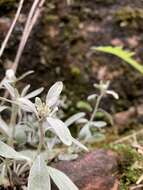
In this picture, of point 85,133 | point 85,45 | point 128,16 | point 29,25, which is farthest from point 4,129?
point 128,16

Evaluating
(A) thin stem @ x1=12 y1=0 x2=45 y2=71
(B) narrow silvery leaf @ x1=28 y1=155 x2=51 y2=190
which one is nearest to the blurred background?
(A) thin stem @ x1=12 y1=0 x2=45 y2=71

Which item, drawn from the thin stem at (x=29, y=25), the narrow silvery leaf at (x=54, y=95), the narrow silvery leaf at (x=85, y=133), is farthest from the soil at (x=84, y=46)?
the narrow silvery leaf at (x=54, y=95)

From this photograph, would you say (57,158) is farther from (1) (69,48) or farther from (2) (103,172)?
(1) (69,48)

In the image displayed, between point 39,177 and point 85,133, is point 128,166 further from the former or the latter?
point 39,177

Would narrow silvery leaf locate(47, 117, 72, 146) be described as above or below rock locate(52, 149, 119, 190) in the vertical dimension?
above

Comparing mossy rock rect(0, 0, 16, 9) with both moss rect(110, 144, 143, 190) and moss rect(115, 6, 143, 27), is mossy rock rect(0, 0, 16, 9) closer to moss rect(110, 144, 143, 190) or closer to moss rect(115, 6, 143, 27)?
moss rect(115, 6, 143, 27)

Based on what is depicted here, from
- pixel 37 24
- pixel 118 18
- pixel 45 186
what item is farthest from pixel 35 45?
pixel 45 186

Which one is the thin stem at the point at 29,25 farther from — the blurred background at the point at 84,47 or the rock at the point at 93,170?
the rock at the point at 93,170
